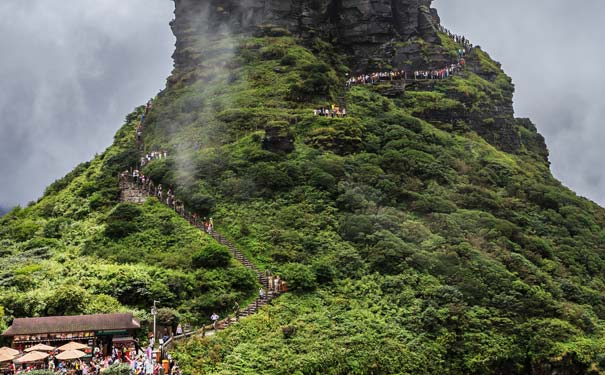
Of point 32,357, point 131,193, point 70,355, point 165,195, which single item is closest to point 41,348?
point 32,357

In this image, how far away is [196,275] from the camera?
53781mm

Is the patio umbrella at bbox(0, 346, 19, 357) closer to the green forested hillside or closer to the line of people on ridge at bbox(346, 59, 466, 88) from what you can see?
the green forested hillside

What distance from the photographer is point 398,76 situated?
96.9 meters

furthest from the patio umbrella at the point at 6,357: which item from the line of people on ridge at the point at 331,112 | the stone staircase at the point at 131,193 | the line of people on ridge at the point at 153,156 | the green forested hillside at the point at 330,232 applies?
the line of people on ridge at the point at 331,112

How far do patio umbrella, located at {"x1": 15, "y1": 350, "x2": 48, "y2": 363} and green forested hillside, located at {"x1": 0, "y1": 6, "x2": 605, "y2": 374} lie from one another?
774 centimetres

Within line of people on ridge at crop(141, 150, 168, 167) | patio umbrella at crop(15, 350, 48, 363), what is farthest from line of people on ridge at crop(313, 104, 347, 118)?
patio umbrella at crop(15, 350, 48, 363)

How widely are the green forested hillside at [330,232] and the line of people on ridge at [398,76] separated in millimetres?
1947

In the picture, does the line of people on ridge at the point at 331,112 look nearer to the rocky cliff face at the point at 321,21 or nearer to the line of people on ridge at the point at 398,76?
the line of people on ridge at the point at 398,76

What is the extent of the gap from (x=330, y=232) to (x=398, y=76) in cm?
4191

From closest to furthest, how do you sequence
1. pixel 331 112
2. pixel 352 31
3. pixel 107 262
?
pixel 107 262
pixel 331 112
pixel 352 31

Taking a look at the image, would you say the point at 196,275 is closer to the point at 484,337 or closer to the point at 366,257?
the point at 366,257

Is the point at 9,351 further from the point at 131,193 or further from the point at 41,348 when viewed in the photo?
the point at 131,193

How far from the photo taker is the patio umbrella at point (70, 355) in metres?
39.0

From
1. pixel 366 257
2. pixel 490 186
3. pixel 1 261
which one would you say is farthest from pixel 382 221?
pixel 1 261
